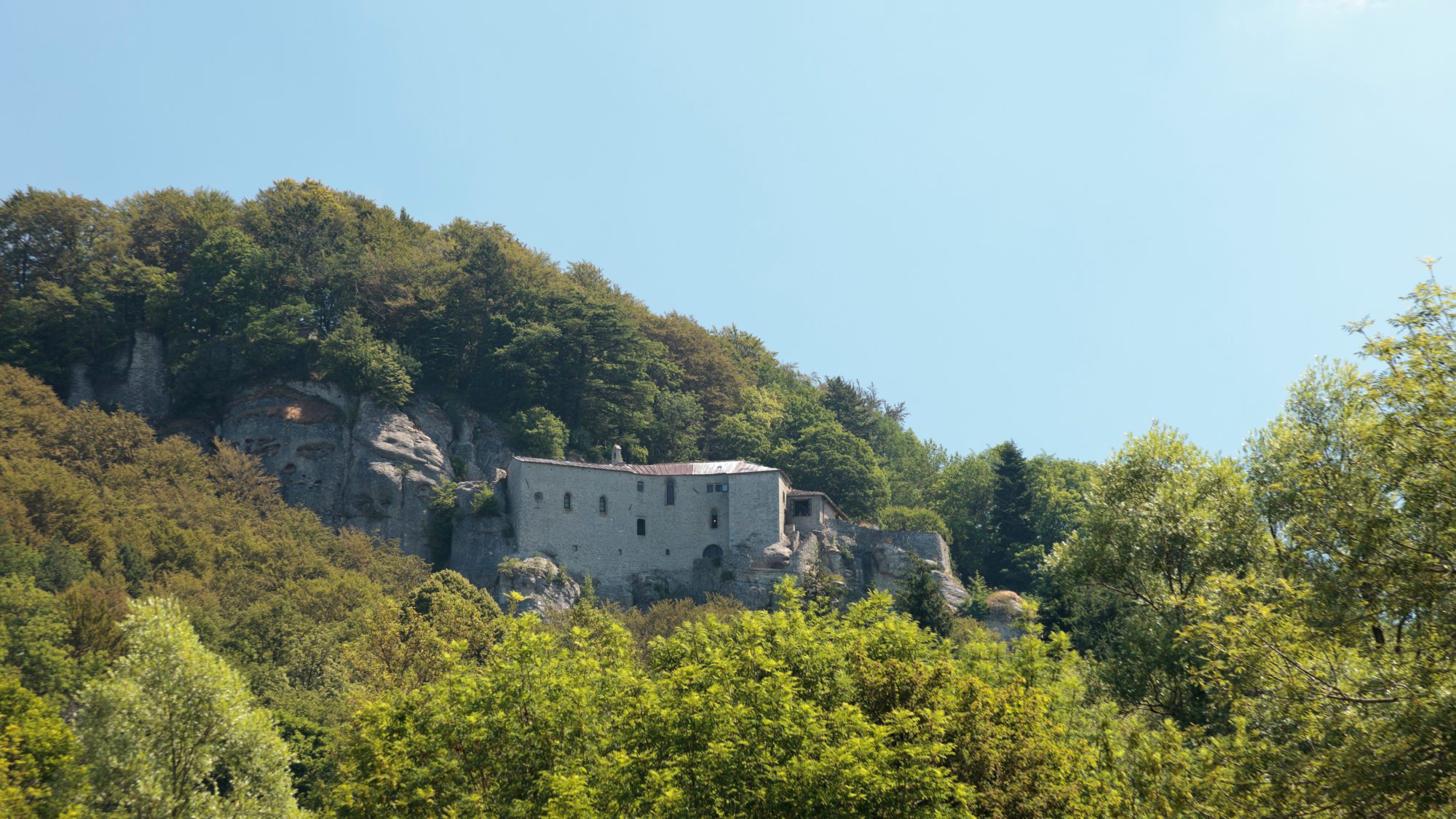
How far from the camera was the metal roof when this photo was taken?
61500mm

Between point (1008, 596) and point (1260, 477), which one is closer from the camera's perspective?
point (1260, 477)

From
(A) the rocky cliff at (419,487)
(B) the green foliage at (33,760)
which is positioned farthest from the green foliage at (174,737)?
(A) the rocky cliff at (419,487)

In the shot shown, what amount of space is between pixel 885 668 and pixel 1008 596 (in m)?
42.2

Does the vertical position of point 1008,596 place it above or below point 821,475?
below

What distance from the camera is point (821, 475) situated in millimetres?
69938

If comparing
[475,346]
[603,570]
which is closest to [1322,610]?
[603,570]

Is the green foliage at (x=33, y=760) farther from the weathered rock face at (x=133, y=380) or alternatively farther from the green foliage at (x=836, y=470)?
the green foliage at (x=836, y=470)

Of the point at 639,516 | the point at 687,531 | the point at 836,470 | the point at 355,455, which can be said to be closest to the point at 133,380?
the point at 355,455

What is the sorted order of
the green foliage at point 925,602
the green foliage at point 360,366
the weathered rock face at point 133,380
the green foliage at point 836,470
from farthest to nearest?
the green foliage at point 836,470
the weathered rock face at point 133,380
the green foliage at point 360,366
the green foliage at point 925,602

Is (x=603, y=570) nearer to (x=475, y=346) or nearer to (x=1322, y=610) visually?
(x=475, y=346)

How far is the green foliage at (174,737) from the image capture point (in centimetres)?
2767

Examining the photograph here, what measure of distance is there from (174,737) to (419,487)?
32.9m

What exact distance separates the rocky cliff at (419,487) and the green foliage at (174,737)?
2639 cm

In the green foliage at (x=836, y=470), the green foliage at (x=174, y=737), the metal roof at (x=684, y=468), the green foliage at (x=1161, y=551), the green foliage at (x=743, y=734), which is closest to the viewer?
the green foliage at (x=743, y=734)
